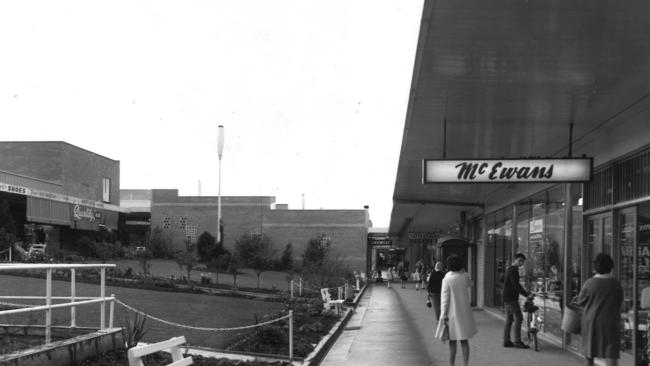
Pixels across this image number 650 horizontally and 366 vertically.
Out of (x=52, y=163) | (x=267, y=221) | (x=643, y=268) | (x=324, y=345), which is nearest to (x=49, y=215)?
(x=52, y=163)

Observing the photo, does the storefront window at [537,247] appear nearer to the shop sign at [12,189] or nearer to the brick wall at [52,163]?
the shop sign at [12,189]

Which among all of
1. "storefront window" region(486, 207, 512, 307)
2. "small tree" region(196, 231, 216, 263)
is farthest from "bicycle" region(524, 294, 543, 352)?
"small tree" region(196, 231, 216, 263)

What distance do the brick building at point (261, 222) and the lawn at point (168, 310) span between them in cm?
4419

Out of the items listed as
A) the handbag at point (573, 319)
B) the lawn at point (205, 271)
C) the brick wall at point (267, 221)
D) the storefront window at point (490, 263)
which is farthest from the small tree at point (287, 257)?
the handbag at point (573, 319)

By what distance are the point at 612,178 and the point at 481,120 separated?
7.28 ft

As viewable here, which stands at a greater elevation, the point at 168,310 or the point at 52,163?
the point at 52,163

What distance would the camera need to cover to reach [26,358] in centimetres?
677

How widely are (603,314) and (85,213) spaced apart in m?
55.7

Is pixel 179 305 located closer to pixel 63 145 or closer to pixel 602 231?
pixel 602 231

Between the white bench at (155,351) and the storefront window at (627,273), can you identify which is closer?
the white bench at (155,351)

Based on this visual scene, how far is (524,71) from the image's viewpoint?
7.51 metres

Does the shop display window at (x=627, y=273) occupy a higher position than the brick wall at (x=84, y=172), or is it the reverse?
the brick wall at (x=84, y=172)

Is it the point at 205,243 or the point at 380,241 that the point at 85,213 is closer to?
the point at 205,243

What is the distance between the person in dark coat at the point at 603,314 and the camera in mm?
7020
